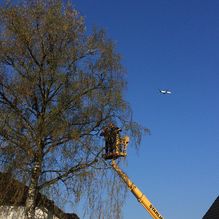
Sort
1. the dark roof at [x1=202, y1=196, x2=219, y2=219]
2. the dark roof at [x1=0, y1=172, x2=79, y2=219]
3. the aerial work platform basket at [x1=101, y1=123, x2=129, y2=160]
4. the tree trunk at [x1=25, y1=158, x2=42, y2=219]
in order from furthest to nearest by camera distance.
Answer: the dark roof at [x1=202, y1=196, x2=219, y2=219], the aerial work platform basket at [x1=101, y1=123, x2=129, y2=160], the tree trunk at [x1=25, y1=158, x2=42, y2=219], the dark roof at [x1=0, y1=172, x2=79, y2=219]

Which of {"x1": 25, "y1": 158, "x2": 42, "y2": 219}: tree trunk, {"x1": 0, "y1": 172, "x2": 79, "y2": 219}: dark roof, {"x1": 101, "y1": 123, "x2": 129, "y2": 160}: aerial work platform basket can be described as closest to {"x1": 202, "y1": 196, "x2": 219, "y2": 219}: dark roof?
{"x1": 101, "y1": 123, "x2": 129, "y2": 160}: aerial work platform basket

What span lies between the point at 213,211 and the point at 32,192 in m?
14.9

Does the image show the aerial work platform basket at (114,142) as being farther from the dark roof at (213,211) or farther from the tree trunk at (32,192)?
the dark roof at (213,211)

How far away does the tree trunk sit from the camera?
14594 mm

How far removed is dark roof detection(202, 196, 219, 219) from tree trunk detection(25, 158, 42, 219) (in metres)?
13.0

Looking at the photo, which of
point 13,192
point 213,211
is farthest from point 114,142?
point 213,211

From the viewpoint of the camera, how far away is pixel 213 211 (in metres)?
26.9

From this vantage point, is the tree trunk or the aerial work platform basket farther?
the aerial work platform basket

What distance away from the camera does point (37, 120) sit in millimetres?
15180

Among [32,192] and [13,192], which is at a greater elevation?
[13,192]

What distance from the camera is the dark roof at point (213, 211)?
2600cm

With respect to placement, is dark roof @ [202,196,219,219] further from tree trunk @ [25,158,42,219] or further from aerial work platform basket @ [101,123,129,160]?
tree trunk @ [25,158,42,219]

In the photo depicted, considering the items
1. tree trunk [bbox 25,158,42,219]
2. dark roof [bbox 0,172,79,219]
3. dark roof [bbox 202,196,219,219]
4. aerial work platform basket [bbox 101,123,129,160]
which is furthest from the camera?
dark roof [bbox 202,196,219,219]

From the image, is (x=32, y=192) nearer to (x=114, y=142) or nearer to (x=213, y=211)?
(x=114, y=142)
